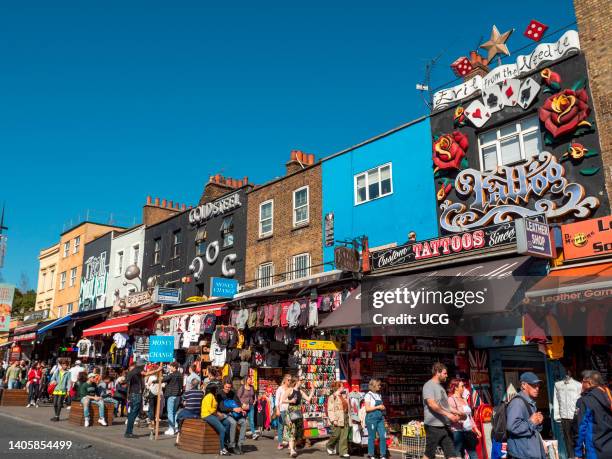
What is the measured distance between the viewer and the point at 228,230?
24562 mm

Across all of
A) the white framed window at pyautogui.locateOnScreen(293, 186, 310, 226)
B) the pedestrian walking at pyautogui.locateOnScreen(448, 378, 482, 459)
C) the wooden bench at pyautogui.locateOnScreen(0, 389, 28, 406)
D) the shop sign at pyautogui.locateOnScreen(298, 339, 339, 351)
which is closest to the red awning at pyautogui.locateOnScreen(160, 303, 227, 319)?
the white framed window at pyautogui.locateOnScreen(293, 186, 310, 226)

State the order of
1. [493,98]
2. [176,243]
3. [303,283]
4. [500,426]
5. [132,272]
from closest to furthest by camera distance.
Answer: [500,426] → [493,98] → [303,283] → [176,243] → [132,272]

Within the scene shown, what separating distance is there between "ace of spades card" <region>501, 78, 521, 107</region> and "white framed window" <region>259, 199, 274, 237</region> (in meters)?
10.5

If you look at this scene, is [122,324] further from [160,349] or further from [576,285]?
[576,285]

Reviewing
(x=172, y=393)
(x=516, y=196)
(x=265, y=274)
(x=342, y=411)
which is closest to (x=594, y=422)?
(x=342, y=411)

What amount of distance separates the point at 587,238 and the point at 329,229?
9.59 m

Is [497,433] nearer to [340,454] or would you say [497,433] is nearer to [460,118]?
[340,454]

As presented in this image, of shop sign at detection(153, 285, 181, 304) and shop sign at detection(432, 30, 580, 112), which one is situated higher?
shop sign at detection(432, 30, 580, 112)

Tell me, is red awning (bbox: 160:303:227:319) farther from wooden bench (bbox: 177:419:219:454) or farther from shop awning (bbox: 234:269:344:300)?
wooden bench (bbox: 177:419:219:454)

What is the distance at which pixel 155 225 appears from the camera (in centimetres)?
3009

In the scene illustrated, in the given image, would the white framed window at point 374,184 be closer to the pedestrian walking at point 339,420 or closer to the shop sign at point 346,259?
the shop sign at point 346,259

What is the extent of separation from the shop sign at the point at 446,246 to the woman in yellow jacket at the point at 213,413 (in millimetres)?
5646

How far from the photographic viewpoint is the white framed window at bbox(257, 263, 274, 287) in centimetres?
2167

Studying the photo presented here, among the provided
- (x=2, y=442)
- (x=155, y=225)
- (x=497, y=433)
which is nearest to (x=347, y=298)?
(x=497, y=433)
